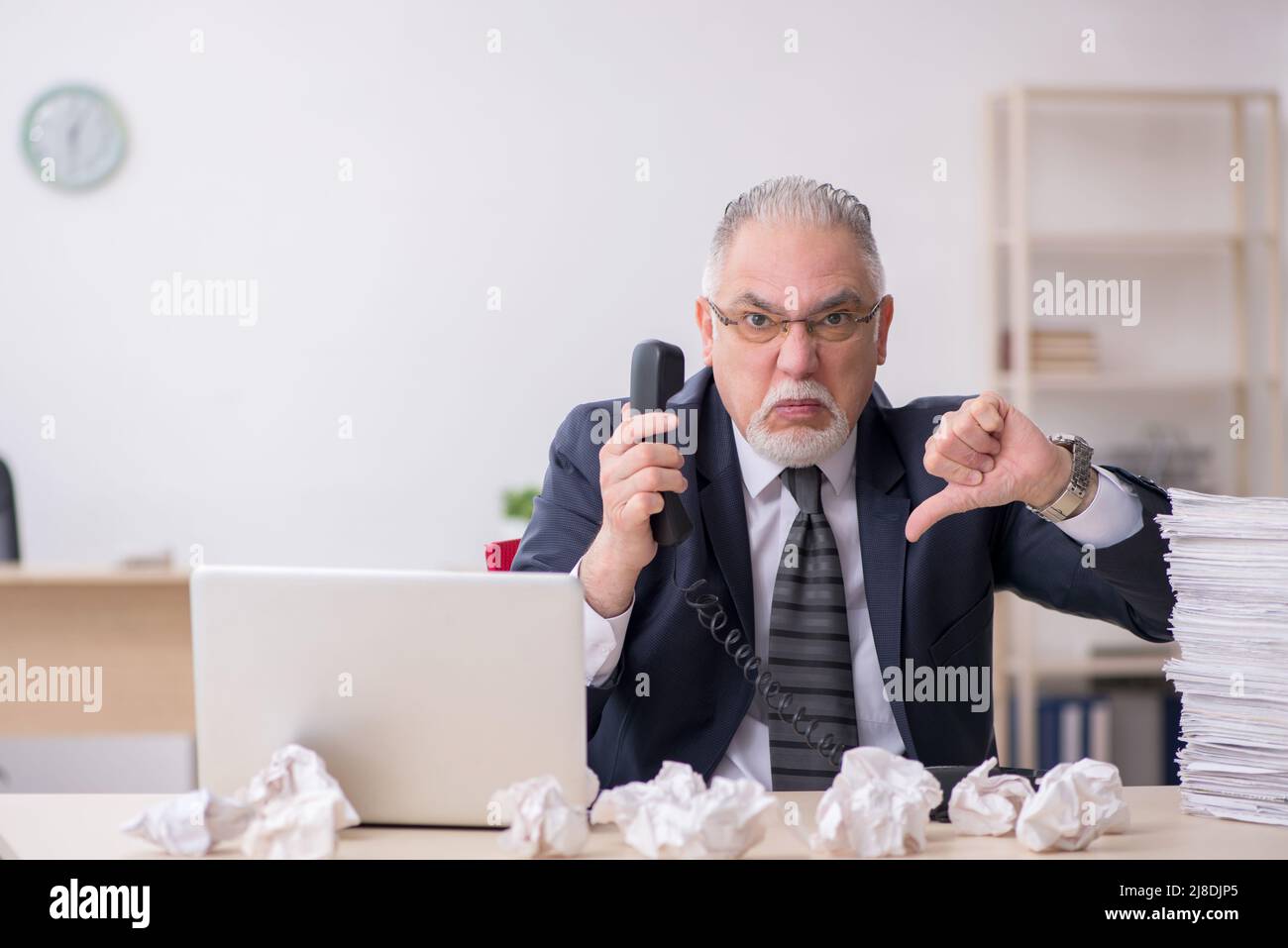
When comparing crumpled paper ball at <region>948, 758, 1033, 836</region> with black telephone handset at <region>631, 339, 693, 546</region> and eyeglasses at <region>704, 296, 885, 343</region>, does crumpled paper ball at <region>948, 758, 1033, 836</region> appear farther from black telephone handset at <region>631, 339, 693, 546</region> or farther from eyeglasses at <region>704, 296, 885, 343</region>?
eyeglasses at <region>704, 296, 885, 343</region>

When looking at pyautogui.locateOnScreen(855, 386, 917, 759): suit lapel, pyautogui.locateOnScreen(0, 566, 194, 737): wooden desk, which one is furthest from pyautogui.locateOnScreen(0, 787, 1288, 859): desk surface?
pyautogui.locateOnScreen(0, 566, 194, 737): wooden desk

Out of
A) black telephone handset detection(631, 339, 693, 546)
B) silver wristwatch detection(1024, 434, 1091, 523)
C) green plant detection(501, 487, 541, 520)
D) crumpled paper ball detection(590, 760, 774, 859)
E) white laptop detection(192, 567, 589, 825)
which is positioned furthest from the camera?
green plant detection(501, 487, 541, 520)

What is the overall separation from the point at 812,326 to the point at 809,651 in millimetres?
447

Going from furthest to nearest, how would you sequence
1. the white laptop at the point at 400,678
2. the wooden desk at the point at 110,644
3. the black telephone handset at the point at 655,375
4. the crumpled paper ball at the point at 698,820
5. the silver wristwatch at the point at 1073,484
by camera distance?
the wooden desk at the point at 110,644
the silver wristwatch at the point at 1073,484
the black telephone handset at the point at 655,375
the white laptop at the point at 400,678
the crumpled paper ball at the point at 698,820

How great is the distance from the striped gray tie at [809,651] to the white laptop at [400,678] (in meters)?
0.54

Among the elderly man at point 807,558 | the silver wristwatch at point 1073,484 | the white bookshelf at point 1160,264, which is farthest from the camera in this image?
the white bookshelf at point 1160,264

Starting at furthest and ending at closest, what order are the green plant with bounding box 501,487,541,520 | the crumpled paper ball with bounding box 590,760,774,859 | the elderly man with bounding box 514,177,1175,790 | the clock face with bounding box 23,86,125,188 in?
the clock face with bounding box 23,86,125,188
the green plant with bounding box 501,487,541,520
the elderly man with bounding box 514,177,1175,790
the crumpled paper ball with bounding box 590,760,774,859

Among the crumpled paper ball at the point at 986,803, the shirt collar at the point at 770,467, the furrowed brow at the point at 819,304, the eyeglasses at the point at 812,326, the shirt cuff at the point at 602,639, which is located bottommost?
the crumpled paper ball at the point at 986,803

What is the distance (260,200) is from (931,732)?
3.13 metres

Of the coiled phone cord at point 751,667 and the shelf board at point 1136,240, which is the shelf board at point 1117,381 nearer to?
the shelf board at point 1136,240

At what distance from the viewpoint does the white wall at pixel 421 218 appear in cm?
389

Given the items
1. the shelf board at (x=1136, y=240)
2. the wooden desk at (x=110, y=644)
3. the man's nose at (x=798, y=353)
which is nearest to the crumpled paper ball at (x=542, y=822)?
the man's nose at (x=798, y=353)

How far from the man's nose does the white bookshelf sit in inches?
99.4

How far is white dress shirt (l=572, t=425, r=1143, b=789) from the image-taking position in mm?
1487
